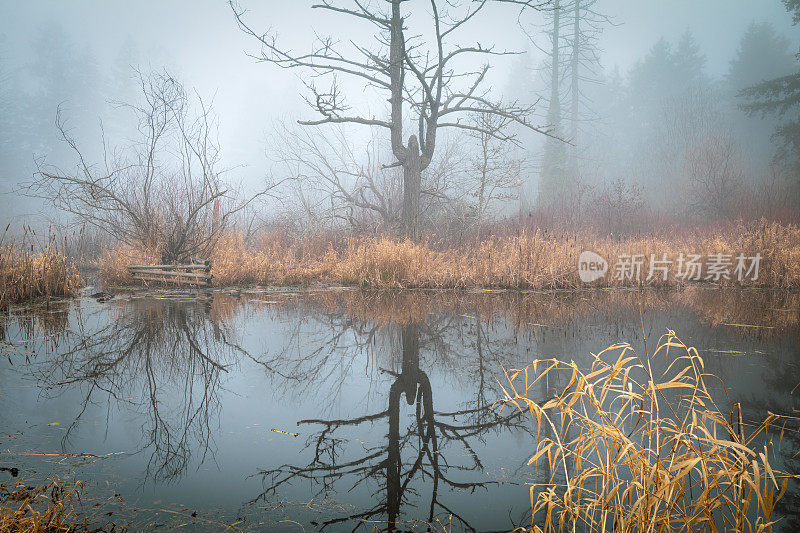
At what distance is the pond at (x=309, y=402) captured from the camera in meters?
1.96

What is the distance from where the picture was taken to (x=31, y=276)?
7.04m

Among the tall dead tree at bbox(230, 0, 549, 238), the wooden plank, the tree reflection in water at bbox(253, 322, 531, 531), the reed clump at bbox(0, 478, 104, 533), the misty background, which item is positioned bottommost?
the tree reflection in water at bbox(253, 322, 531, 531)

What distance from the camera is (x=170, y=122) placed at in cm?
959

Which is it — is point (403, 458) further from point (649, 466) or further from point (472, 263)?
point (472, 263)

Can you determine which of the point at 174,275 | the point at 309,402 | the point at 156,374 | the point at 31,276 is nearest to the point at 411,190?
the point at 174,275

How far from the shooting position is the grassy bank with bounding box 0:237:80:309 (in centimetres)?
654

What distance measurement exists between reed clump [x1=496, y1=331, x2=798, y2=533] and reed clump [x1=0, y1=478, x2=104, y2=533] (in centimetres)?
163

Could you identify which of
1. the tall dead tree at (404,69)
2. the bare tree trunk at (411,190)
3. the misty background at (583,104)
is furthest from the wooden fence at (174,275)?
the misty background at (583,104)

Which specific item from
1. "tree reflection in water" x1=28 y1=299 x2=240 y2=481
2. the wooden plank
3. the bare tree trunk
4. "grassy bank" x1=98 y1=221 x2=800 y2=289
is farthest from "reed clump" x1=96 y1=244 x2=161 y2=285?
the bare tree trunk

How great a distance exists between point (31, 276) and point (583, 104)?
3594cm

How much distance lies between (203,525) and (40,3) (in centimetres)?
10714

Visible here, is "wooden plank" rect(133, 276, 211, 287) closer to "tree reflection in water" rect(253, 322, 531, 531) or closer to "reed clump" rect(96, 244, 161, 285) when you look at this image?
"reed clump" rect(96, 244, 161, 285)

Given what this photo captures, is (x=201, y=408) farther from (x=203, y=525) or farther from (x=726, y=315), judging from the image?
(x=726, y=315)

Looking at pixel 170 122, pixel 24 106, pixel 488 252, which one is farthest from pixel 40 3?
pixel 488 252
